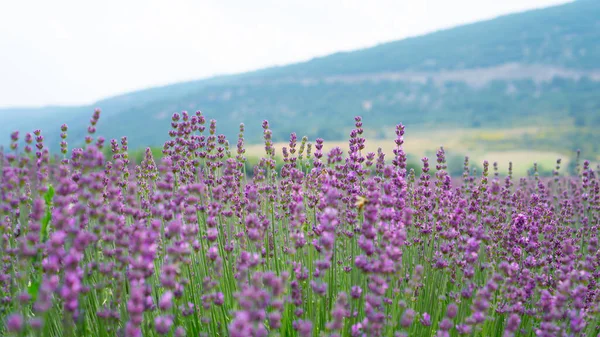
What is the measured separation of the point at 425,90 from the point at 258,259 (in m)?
87.1

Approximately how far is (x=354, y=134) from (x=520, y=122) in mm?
66690

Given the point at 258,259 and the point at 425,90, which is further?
the point at 425,90

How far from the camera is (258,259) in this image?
2.24 meters

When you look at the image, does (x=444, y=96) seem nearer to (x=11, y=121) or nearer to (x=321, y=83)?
(x=321, y=83)

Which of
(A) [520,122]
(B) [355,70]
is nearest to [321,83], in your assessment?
(B) [355,70]

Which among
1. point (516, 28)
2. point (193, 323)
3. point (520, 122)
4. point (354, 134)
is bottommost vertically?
point (520, 122)

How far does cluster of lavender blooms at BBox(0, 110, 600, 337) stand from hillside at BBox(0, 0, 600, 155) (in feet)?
179

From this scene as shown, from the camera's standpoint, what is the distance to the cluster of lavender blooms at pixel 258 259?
1.87 metres

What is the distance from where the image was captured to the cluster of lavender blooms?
187 cm

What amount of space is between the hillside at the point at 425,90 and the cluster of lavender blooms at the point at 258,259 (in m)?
54.5

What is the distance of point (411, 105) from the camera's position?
266 ft

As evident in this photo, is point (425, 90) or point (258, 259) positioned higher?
point (258, 259)

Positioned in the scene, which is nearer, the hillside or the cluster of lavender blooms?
the cluster of lavender blooms

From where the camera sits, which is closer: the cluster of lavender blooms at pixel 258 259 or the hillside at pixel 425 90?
the cluster of lavender blooms at pixel 258 259
